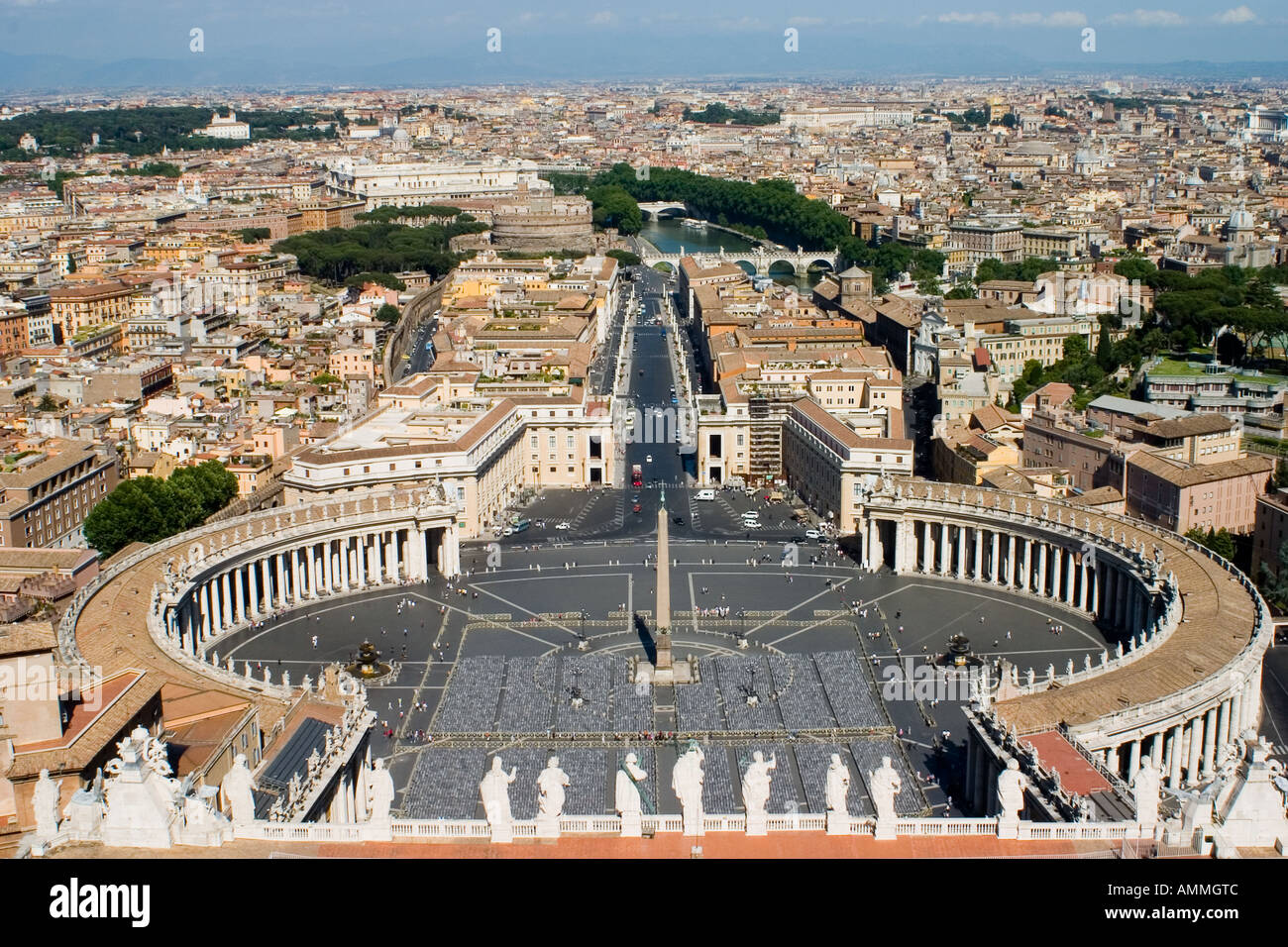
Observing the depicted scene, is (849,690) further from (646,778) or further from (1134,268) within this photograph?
(1134,268)

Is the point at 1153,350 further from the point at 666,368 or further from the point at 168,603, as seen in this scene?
the point at 168,603

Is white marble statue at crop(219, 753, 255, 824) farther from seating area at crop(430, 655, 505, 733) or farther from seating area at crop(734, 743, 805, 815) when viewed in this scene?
seating area at crop(430, 655, 505, 733)

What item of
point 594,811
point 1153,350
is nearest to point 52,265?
point 1153,350

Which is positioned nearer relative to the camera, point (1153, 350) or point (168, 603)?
point (168, 603)

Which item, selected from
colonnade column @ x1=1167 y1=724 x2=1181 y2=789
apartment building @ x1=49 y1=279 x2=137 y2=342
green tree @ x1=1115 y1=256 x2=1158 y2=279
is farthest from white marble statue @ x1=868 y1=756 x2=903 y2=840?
green tree @ x1=1115 y1=256 x2=1158 y2=279

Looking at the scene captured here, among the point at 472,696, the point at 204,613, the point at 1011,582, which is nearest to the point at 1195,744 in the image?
the point at 1011,582
